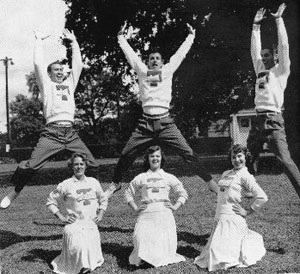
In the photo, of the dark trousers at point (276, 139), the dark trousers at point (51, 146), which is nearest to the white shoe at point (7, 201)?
the dark trousers at point (51, 146)

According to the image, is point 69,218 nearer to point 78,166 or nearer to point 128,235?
point 78,166

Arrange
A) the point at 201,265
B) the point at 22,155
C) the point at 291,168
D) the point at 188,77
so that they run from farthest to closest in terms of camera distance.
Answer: the point at 22,155 < the point at 188,77 < the point at 291,168 < the point at 201,265

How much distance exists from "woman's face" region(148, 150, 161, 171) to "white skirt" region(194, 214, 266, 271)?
99cm

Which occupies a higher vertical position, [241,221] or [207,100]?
[207,100]

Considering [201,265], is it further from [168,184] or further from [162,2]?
[162,2]

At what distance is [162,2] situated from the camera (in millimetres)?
14727

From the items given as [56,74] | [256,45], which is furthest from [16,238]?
[256,45]

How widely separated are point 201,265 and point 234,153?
4.56 ft

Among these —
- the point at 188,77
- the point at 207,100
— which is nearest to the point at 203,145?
the point at 207,100

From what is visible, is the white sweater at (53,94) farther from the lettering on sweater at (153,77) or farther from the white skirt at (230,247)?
the white skirt at (230,247)

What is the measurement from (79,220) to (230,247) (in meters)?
1.78

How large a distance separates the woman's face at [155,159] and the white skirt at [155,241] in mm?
567

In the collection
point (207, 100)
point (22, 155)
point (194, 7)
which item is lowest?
point (22, 155)

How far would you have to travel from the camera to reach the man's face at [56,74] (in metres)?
6.17
